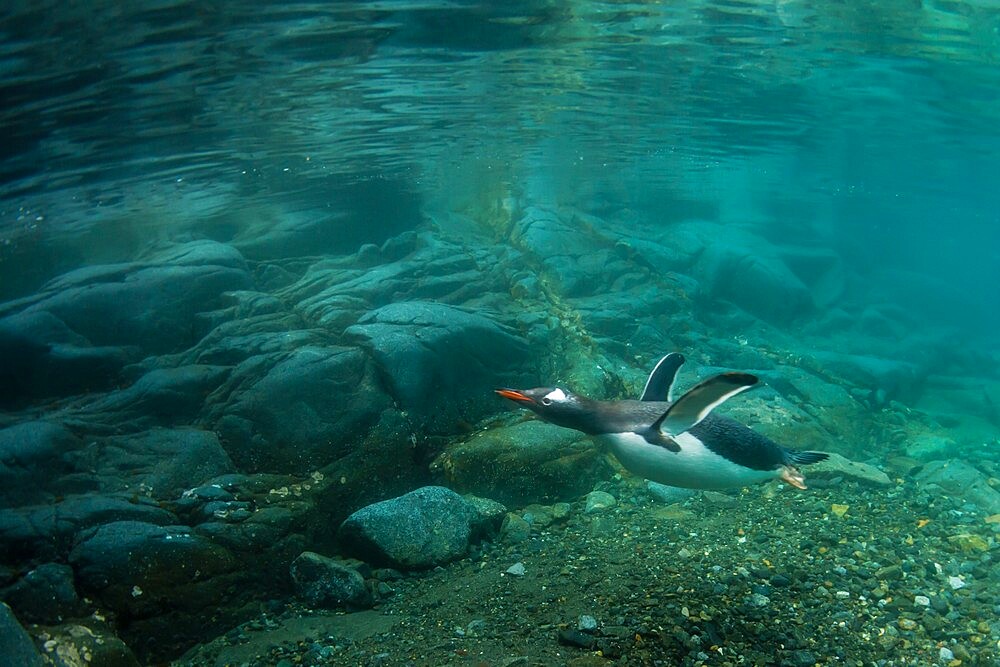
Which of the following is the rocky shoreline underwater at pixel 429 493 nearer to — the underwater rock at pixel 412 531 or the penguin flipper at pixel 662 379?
the underwater rock at pixel 412 531

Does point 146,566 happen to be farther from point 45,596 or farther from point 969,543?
point 969,543

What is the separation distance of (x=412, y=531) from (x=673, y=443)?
10.1 ft

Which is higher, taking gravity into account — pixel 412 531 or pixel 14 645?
pixel 14 645

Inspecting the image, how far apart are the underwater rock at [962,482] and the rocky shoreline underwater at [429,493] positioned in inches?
2.3

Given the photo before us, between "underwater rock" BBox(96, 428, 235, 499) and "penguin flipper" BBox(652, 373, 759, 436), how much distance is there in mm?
5828

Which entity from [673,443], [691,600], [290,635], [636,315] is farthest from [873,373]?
[290,635]

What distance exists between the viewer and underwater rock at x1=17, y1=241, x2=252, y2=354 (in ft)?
39.4

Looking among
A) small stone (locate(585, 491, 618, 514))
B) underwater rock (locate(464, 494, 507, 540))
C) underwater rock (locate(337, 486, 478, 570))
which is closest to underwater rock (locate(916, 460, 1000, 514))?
small stone (locate(585, 491, 618, 514))

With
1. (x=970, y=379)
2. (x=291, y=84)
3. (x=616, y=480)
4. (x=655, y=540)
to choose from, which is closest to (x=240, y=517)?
(x=655, y=540)

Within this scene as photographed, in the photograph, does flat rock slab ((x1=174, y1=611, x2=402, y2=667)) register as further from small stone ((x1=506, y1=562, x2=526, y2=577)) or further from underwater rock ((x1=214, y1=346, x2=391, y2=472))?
underwater rock ((x1=214, y1=346, x2=391, y2=472))

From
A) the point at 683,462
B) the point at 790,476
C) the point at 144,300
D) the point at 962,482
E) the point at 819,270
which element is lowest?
the point at 819,270

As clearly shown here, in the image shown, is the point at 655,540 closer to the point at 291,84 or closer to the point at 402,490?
the point at 402,490

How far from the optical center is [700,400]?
332 centimetres

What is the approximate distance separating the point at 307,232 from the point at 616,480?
47.7 ft
